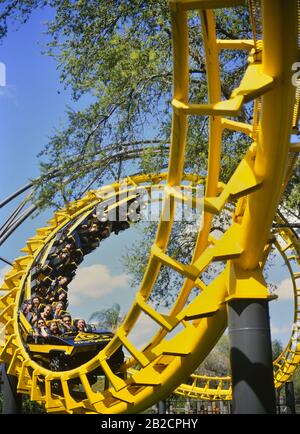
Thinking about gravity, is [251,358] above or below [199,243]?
below

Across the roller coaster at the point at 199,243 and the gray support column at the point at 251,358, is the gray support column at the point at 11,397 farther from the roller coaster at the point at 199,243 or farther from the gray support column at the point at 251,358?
the gray support column at the point at 251,358

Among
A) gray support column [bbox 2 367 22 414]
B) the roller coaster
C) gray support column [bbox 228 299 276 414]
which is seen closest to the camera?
the roller coaster

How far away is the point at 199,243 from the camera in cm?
507

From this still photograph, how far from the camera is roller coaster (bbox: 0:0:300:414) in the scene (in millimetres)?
3137

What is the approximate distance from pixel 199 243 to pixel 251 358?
1637 millimetres

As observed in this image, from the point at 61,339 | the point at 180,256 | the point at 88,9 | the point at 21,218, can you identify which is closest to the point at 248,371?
the point at 61,339

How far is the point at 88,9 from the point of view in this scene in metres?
6.22

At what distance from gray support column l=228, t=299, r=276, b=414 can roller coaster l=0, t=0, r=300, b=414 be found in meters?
0.12

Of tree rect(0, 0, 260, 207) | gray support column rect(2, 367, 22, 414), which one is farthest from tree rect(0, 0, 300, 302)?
gray support column rect(2, 367, 22, 414)

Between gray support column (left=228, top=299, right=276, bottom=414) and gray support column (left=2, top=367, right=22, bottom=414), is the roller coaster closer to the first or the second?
gray support column (left=228, top=299, right=276, bottom=414)

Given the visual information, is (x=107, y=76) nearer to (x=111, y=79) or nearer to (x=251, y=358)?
(x=111, y=79)

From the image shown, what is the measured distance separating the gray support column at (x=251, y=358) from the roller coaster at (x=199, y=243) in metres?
0.12

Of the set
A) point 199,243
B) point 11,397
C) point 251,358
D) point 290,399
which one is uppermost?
point 199,243

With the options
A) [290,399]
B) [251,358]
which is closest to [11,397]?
[290,399]
